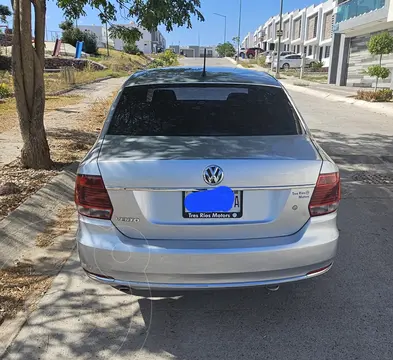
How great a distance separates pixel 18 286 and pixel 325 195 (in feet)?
8.01

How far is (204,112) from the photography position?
3432 millimetres

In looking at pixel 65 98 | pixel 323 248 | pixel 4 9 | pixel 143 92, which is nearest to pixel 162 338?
pixel 323 248

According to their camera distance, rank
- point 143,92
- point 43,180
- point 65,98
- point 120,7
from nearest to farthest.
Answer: point 143,92
point 43,180
point 120,7
point 65,98

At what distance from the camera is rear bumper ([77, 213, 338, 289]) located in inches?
98.7

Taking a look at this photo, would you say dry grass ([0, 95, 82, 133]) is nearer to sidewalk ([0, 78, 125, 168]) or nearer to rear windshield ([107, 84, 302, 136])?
sidewalk ([0, 78, 125, 168])

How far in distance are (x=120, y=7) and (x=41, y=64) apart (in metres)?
1.61

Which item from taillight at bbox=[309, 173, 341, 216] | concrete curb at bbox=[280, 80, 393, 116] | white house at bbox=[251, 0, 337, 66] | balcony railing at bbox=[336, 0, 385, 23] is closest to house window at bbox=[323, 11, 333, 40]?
white house at bbox=[251, 0, 337, 66]

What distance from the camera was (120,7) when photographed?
6.58 meters

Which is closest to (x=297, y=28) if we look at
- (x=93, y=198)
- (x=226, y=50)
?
(x=226, y=50)

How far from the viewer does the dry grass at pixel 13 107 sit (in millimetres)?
10289

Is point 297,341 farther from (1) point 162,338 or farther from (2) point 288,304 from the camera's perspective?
(1) point 162,338

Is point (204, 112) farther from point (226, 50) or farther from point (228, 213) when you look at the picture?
point (226, 50)

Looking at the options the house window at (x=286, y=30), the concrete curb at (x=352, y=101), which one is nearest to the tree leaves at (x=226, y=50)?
the house window at (x=286, y=30)

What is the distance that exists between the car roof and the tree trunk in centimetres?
228
